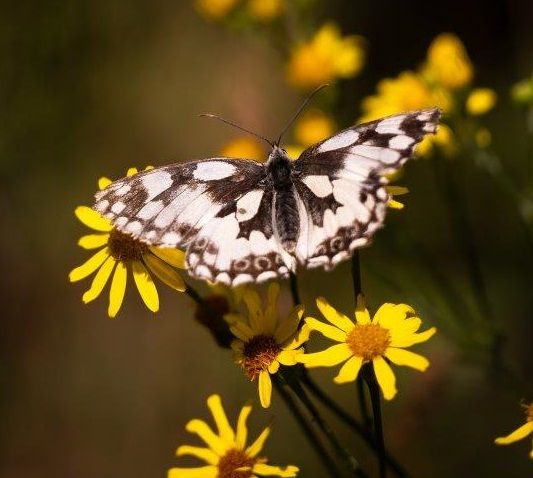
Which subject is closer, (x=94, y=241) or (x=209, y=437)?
(x=209, y=437)

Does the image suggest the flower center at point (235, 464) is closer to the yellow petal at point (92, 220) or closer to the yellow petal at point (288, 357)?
the yellow petal at point (288, 357)

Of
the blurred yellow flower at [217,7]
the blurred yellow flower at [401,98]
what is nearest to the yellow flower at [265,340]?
the blurred yellow flower at [401,98]

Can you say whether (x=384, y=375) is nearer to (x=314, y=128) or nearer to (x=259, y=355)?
(x=259, y=355)

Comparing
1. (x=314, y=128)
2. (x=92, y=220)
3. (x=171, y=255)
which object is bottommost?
(x=171, y=255)

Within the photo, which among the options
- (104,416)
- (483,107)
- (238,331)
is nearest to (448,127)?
(483,107)

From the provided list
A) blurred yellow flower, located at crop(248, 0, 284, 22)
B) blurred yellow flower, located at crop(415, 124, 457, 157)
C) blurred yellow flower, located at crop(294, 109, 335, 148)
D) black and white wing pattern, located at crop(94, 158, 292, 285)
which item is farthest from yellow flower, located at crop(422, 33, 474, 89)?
black and white wing pattern, located at crop(94, 158, 292, 285)

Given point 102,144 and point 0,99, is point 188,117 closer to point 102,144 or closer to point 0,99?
point 102,144

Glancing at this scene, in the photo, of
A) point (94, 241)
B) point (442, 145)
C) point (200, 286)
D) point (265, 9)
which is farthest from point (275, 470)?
point (265, 9)
